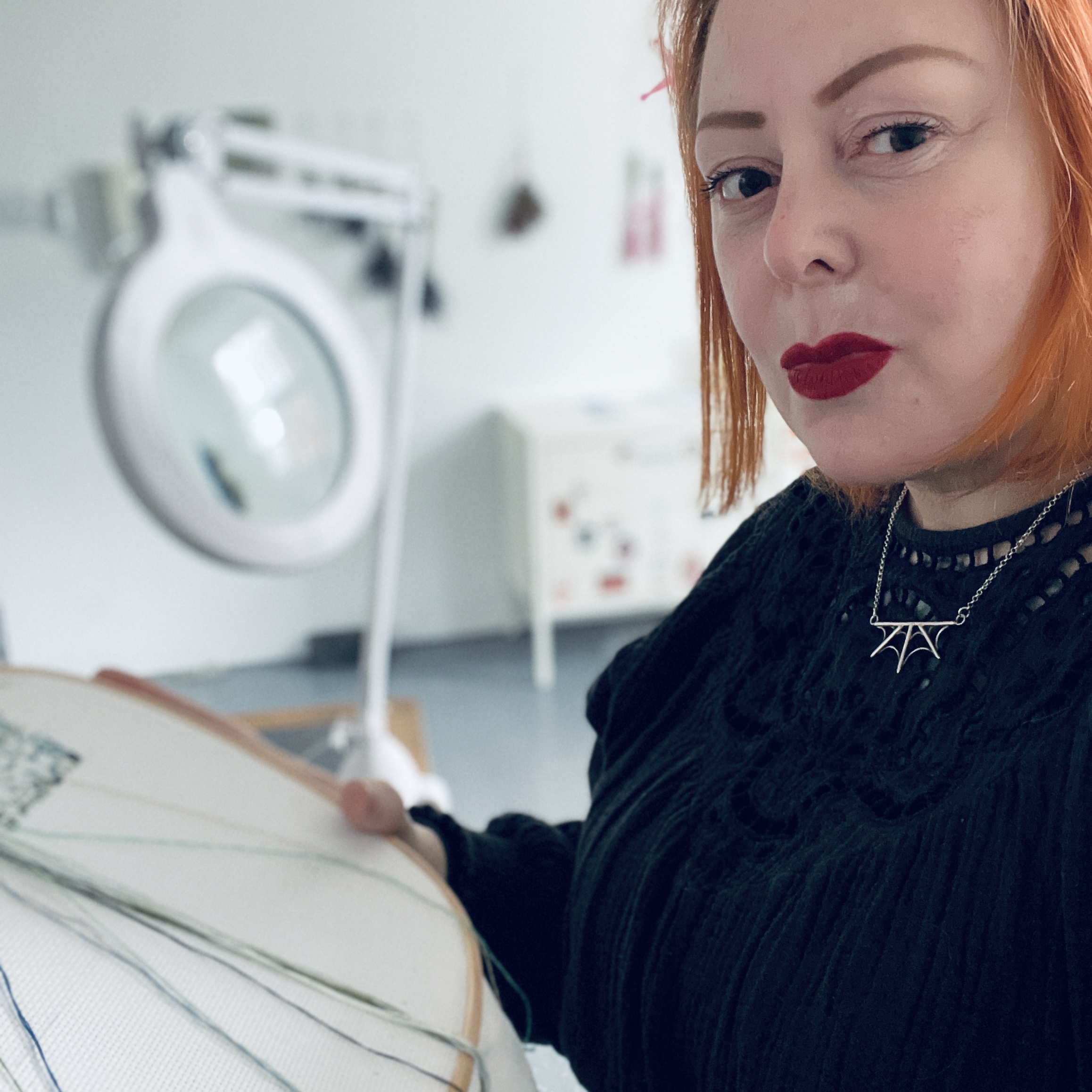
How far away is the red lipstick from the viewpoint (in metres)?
0.47

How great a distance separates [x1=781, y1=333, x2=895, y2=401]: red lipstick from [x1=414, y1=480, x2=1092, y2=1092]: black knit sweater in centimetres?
12

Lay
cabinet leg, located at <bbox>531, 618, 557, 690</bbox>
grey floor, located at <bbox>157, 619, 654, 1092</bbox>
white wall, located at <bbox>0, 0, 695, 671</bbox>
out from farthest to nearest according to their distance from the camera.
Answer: cabinet leg, located at <bbox>531, 618, 557, 690</bbox>
white wall, located at <bbox>0, 0, 695, 671</bbox>
grey floor, located at <bbox>157, 619, 654, 1092</bbox>

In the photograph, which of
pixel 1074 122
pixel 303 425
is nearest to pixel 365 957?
pixel 1074 122

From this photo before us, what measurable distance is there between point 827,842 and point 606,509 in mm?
2109

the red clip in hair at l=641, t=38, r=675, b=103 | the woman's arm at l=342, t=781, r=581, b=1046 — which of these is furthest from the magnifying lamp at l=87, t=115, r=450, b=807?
the red clip in hair at l=641, t=38, r=675, b=103

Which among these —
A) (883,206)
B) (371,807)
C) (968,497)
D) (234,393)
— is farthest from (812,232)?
(234,393)

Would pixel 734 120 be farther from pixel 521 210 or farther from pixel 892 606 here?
pixel 521 210

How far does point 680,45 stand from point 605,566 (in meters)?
2.13

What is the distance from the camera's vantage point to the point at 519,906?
0.72m

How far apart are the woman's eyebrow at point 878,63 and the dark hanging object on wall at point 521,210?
7.88ft

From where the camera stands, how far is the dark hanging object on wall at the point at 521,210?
2.75m

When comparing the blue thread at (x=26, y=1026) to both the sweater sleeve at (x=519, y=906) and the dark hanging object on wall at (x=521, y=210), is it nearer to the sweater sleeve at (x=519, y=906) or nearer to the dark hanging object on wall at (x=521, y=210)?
the sweater sleeve at (x=519, y=906)

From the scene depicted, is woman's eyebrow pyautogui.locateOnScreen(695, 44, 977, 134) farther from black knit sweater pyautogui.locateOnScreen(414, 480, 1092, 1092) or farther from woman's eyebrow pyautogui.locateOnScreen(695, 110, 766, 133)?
black knit sweater pyautogui.locateOnScreen(414, 480, 1092, 1092)

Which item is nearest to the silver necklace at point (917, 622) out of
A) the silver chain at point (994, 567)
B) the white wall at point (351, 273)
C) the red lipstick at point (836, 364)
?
the silver chain at point (994, 567)
